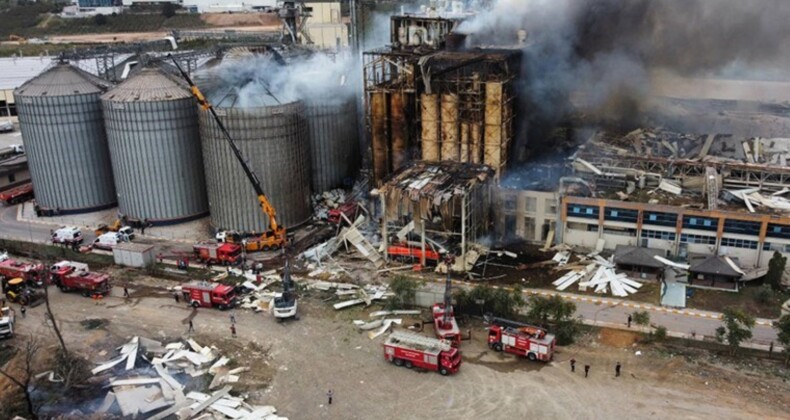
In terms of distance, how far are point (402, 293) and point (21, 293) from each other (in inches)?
795

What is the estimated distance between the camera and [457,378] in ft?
89.0

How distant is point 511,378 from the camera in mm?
27094

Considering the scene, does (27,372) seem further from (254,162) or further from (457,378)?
(254,162)

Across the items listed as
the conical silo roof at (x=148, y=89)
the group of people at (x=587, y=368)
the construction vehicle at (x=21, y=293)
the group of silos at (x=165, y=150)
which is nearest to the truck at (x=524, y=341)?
the group of people at (x=587, y=368)

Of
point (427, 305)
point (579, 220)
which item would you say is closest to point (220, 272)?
point (427, 305)

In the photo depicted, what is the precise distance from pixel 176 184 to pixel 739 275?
35358 millimetres

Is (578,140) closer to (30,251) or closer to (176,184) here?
(176,184)

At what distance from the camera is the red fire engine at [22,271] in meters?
36.1

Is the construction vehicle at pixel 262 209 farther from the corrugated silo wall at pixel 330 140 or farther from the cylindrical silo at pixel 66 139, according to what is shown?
the cylindrical silo at pixel 66 139

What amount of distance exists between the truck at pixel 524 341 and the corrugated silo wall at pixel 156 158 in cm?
2624

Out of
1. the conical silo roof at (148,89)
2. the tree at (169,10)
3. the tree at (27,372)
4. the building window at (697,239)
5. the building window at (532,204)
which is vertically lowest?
the tree at (27,372)

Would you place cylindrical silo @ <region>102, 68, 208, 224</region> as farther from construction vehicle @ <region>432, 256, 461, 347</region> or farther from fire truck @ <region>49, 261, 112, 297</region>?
construction vehicle @ <region>432, 256, 461, 347</region>

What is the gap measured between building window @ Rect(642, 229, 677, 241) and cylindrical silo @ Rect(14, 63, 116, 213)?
37.9 meters

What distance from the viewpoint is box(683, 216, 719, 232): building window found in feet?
119
